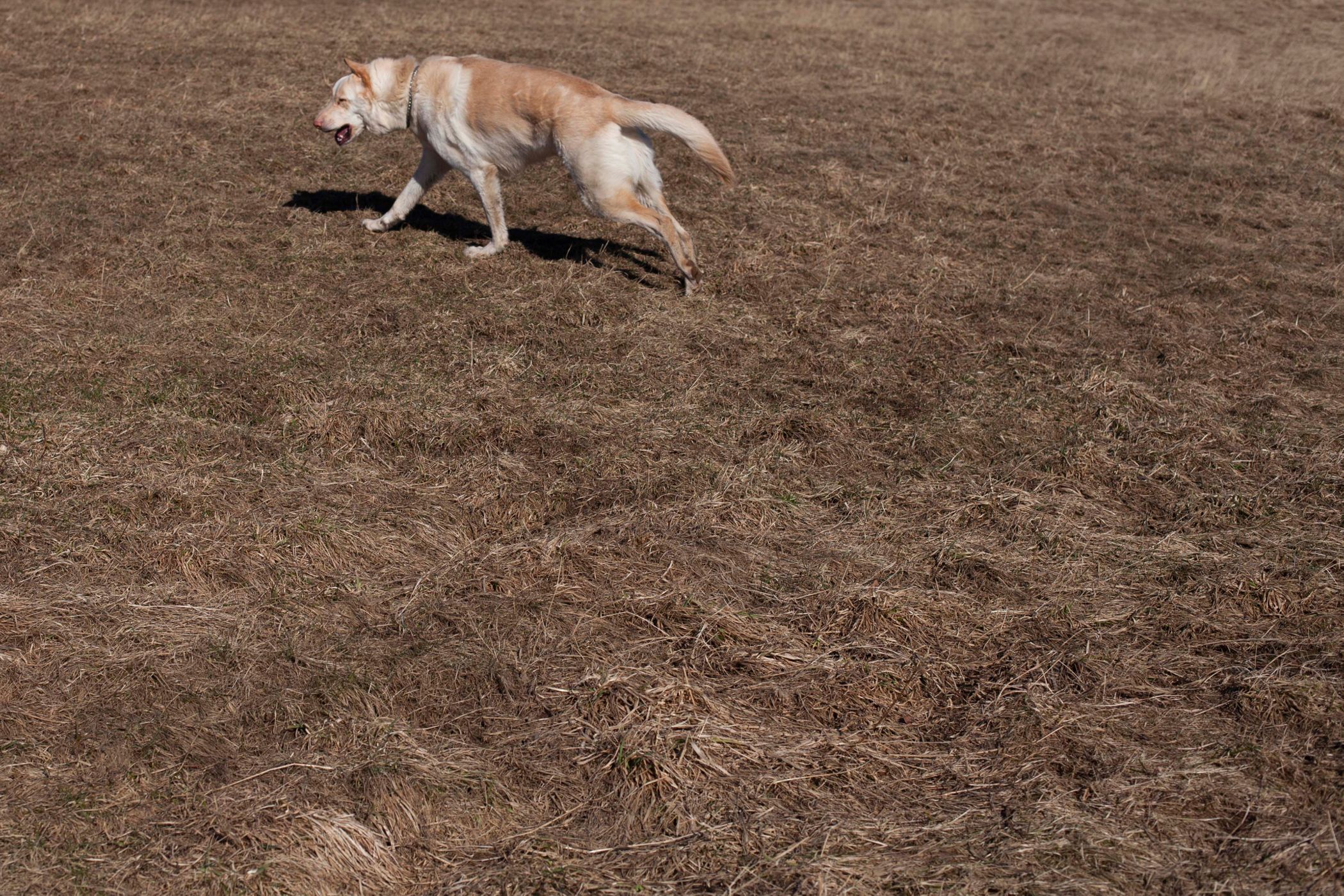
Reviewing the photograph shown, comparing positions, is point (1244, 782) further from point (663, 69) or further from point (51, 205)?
point (663, 69)

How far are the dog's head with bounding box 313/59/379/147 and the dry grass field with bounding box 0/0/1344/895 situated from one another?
66cm

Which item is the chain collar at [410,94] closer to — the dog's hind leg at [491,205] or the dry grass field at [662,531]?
the dog's hind leg at [491,205]

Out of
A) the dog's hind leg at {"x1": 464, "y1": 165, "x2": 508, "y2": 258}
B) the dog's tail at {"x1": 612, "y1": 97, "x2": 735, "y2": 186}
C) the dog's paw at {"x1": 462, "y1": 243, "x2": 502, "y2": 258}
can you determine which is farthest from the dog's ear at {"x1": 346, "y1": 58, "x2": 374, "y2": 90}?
the dog's tail at {"x1": 612, "y1": 97, "x2": 735, "y2": 186}

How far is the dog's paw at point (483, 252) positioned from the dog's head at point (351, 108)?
3.20 ft

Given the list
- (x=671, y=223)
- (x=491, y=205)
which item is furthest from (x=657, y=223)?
(x=491, y=205)

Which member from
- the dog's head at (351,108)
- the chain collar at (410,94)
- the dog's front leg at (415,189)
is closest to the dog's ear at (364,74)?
the dog's head at (351,108)

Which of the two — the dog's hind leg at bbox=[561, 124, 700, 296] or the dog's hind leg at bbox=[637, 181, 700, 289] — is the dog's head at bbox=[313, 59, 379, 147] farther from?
the dog's hind leg at bbox=[637, 181, 700, 289]

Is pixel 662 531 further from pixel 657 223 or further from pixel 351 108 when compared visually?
pixel 351 108

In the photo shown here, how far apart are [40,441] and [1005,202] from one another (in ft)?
22.1

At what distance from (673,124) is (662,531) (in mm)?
2757

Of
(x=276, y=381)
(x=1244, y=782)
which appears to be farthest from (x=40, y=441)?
(x=1244, y=782)

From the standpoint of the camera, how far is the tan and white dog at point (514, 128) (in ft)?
19.6

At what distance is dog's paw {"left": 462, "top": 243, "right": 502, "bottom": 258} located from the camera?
6.75 m

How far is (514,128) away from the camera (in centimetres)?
621
